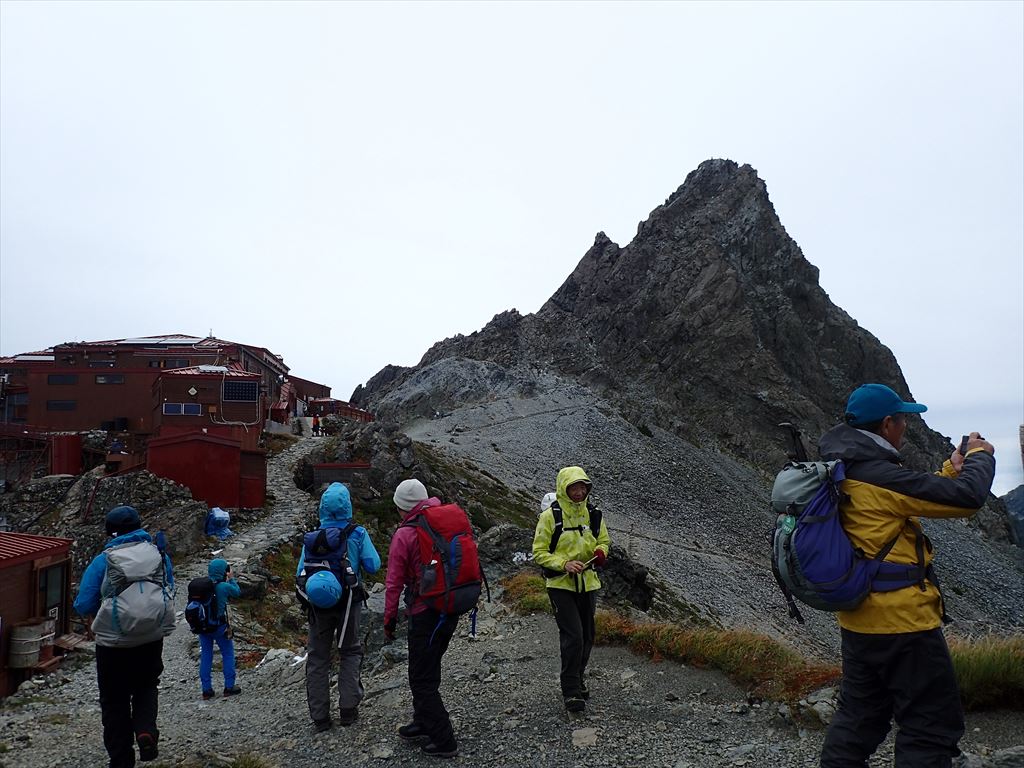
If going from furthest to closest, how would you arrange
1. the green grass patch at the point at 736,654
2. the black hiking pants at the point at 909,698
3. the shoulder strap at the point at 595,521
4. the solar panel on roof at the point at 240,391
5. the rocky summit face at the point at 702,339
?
1. the rocky summit face at the point at 702,339
2. the solar panel on roof at the point at 240,391
3. the shoulder strap at the point at 595,521
4. the green grass patch at the point at 736,654
5. the black hiking pants at the point at 909,698

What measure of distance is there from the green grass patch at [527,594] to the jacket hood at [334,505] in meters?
3.79

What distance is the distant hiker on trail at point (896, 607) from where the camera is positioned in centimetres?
352

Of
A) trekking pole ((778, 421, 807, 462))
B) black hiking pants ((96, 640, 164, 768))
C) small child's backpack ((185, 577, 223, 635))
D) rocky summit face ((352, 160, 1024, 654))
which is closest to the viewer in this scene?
trekking pole ((778, 421, 807, 462))

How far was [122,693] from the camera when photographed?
5.84 m

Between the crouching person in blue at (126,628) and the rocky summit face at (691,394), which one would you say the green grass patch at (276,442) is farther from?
the crouching person in blue at (126,628)

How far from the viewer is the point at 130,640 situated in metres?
5.64

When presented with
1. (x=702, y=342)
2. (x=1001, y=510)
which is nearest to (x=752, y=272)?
(x=702, y=342)

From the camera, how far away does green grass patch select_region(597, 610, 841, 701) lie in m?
6.15

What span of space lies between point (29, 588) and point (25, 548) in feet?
2.15

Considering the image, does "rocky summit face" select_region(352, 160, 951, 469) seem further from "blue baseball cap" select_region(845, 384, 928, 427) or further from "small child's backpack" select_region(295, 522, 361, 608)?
"blue baseball cap" select_region(845, 384, 928, 427)

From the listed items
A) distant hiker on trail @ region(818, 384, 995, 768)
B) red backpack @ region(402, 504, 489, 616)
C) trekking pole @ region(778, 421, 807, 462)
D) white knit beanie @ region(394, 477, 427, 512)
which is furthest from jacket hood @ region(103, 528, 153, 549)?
distant hiker on trail @ region(818, 384, 995, 768)

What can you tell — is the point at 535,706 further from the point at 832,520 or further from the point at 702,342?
the point at 702,342

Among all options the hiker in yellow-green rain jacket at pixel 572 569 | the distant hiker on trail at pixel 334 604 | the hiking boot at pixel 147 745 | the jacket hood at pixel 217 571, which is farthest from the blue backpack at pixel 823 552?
the jacket hood at pixel 217 571

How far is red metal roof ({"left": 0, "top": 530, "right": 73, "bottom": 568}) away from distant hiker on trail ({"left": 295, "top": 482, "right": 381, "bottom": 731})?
6.78 meters
